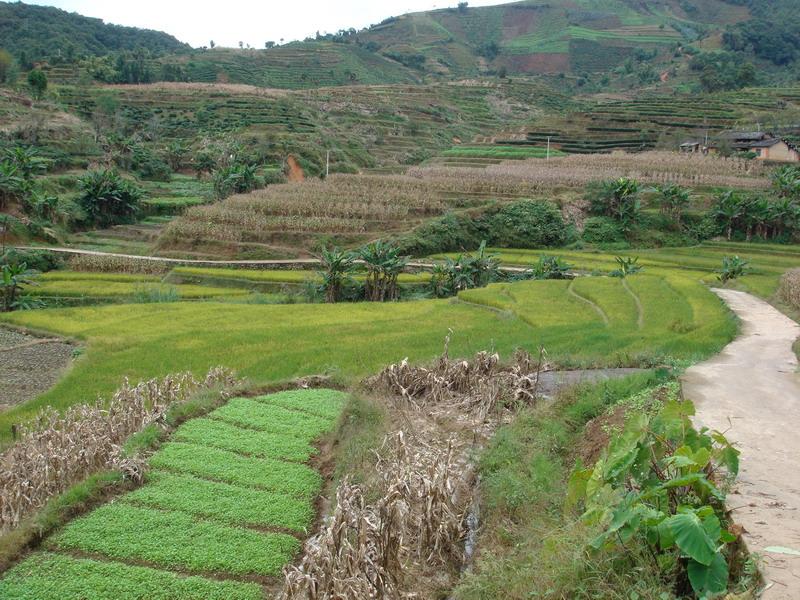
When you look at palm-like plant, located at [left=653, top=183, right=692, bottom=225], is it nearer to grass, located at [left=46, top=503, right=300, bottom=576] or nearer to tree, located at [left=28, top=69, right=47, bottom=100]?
grass, located at [left=46, top=503, right=300, bottom=576]

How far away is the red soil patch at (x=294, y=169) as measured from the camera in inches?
2191

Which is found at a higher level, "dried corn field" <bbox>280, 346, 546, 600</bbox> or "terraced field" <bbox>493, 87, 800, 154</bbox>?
"terraced field" <bbox>493, 87, 800, 154</bbox>

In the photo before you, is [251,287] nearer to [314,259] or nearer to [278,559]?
[314,259]

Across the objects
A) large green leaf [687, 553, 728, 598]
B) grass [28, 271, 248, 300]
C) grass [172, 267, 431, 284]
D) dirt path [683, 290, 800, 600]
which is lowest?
grass [28, 271, 248, 300]

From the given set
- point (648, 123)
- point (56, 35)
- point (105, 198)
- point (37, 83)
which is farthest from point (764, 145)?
point (56, 35)

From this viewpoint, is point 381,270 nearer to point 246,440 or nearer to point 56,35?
point 246,440

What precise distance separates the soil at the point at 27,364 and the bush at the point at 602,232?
28.5 m

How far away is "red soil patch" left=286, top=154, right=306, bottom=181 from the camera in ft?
183

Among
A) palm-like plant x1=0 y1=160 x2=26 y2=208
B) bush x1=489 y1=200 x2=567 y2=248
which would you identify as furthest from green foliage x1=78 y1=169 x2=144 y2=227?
bush x1=489 y1=200 x2=567 y2=248

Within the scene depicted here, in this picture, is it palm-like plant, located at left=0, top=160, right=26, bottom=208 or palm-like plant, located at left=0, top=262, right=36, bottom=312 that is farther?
palm-like plant, located at left=0, top=160, right=26, bottom=208

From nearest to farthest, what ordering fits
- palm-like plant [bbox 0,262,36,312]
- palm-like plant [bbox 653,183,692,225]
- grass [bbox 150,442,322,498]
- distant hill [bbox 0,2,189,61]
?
grass [bbox 150,442,322,498]
palm-like plant [bbox 0,262,36,312]
palm-like plant [bbox 653,183,692,225]
distant hill [bbox 0,2,189,61]

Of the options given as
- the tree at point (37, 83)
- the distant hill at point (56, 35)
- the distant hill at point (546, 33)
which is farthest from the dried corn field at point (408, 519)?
the distant hill at point (546, 33)

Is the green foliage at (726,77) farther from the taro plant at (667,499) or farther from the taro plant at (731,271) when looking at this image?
the taro plant at (667,499)

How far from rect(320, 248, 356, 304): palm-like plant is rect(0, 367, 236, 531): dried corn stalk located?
15.6 meters
